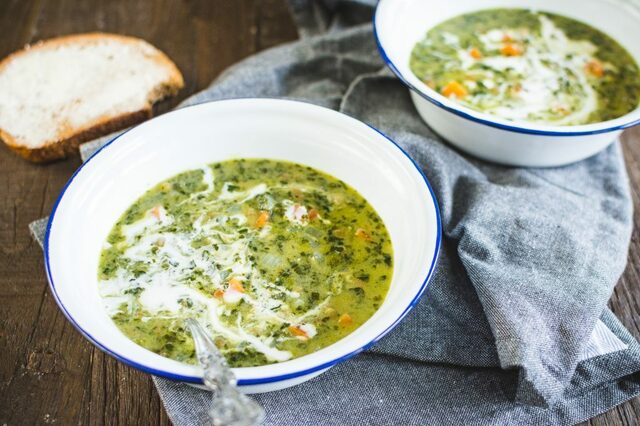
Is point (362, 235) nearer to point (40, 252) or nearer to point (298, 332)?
point (298, 332)

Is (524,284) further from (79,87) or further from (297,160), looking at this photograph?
(79,87)

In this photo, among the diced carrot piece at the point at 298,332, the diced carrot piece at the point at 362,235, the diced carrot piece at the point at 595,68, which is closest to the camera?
the diced carrot piece at the point at 298,332

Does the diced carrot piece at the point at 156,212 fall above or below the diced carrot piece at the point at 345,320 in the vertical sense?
below

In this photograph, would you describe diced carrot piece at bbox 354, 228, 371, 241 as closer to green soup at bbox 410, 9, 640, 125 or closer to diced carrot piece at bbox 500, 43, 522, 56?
green soup at bbox 410, 9, 640, 125

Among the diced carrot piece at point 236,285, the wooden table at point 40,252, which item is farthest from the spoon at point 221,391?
the wooden table at point 40,252

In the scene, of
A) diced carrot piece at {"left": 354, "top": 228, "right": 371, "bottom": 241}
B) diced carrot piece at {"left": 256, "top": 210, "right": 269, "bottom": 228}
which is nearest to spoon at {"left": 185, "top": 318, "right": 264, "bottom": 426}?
diced carrot piece at {"left": 256, "top": 210, "right": 269, "bottom": 228}

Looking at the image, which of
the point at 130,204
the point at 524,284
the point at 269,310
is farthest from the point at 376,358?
the point at 130,204

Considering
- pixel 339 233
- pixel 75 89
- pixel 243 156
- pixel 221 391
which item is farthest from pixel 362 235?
pixel 75 89

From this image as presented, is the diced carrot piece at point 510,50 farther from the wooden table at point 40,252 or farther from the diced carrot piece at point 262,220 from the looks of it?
the diced carrot piece at point 262,220
